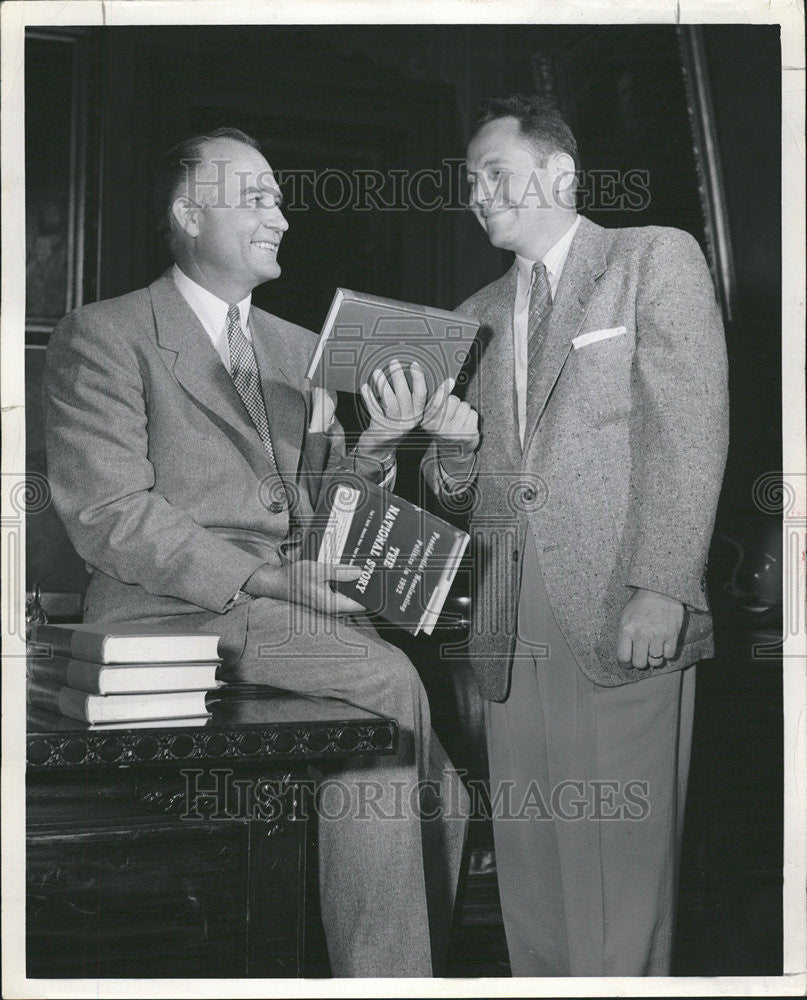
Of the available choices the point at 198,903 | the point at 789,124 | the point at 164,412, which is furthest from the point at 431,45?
the point at 198,903

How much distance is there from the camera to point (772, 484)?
2502 millimetres

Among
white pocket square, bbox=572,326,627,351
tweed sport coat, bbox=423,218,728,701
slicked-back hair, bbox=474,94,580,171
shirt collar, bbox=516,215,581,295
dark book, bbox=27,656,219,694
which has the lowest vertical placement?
dark book, bbox=27,656,219,694

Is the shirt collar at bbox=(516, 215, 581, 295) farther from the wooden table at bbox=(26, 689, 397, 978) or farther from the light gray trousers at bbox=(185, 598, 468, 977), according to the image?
the wooden table at bbox=(26, 689, 397, 978)

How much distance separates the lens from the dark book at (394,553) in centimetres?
232

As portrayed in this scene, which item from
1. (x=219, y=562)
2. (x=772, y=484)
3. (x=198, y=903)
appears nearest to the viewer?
(x=198, y=903)

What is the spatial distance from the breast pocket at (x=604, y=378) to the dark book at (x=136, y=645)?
0.97 meters

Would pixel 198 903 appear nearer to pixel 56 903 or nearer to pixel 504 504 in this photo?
pixel 56 903

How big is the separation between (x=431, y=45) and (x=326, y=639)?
140 cm

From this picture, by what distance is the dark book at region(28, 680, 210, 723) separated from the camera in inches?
78.5

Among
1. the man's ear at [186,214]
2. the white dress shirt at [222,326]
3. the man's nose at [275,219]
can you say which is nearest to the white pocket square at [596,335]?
the white dress shirt at [222,326]

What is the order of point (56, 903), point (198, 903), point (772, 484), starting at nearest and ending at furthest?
point (198, 903) → point (56, 903) → point (772, 484)

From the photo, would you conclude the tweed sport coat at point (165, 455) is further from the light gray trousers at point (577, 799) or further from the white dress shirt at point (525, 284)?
the light gray trousers at point (577, 799)

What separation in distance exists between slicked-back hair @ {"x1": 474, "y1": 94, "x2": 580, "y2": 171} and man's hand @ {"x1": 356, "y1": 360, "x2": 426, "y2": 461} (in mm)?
600

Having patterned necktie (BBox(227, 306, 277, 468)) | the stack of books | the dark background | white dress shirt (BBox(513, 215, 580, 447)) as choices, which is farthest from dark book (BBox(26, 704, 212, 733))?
white dress shirt (BBox(513, 215, 580, 447))
